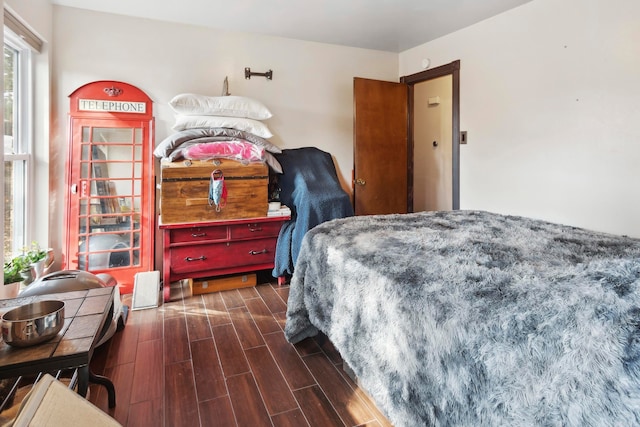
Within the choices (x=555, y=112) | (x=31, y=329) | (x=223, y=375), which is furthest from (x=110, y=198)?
(x=555, y=112)

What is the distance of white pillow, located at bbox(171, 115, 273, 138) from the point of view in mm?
3162

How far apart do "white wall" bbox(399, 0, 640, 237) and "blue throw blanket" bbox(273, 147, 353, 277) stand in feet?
4.38

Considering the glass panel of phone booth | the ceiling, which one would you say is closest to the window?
the glass panel of phone booth

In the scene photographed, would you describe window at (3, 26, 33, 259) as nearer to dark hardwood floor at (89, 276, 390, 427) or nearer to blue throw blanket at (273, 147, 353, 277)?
dark hardwood floor at (89, 276, 390, 427)

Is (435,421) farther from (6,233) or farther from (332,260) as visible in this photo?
(6,233)

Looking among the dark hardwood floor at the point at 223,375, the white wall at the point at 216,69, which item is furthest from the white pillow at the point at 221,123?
the dark hardwood floor at the point at 223,375

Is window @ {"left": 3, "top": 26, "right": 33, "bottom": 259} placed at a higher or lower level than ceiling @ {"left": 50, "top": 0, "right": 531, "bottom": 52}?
lower

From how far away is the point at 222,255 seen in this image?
10.5 ft

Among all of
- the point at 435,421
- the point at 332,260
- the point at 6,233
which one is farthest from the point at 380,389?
the point at 6,233

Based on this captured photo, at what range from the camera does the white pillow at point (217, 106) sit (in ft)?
10.2

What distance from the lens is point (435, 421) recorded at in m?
1.13

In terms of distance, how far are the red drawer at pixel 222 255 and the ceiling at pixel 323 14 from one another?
2003mm

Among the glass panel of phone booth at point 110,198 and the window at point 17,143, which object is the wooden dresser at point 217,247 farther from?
the window at point 17,143

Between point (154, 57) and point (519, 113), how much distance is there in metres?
3.27
